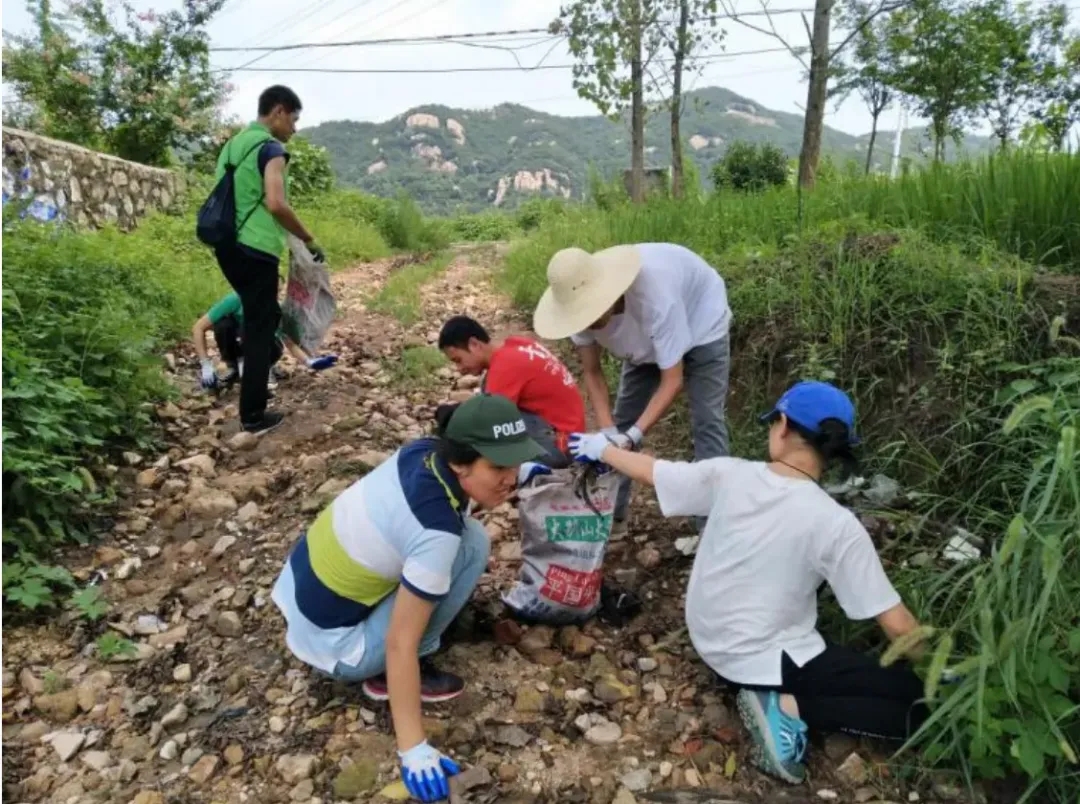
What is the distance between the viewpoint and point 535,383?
2816mm

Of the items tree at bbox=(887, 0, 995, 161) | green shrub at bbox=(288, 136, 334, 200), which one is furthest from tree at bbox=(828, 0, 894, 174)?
green shrub at bbox=(288, 136, 334, 200)

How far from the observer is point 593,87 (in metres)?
7.96

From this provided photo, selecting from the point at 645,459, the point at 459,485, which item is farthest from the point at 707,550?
the point at 459,485

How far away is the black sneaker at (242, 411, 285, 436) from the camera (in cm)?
421

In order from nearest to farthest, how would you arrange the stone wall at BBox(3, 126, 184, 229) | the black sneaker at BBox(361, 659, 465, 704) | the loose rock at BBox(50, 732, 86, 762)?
1. the loose rock at BBox(50, 732, 86, 762)
2. the black sneaker at BBox(361, 659, 465, 704)
3. the stone wall at BBox(3, 126, 184, 229)

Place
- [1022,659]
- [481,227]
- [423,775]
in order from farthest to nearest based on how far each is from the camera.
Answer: [481,227]
[423,775]
[1022,659]

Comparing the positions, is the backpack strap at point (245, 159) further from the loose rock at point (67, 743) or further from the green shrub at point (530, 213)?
the green shrub at point (530, 213)

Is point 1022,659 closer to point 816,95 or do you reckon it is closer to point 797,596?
point 797,596

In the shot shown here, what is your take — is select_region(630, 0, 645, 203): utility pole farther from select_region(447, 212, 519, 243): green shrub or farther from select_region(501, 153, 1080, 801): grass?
select_region(447, 212, 519, 243): green shrub

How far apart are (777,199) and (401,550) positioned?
4.17 metres

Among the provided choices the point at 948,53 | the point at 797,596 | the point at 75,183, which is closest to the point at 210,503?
the point at 797,596

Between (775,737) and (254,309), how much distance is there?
313 cm

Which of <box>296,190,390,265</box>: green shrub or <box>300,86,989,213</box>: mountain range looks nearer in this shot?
<box>296,190,390,265</box>: green shrub

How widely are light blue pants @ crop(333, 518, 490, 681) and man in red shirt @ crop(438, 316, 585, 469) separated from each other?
1.32 feet
